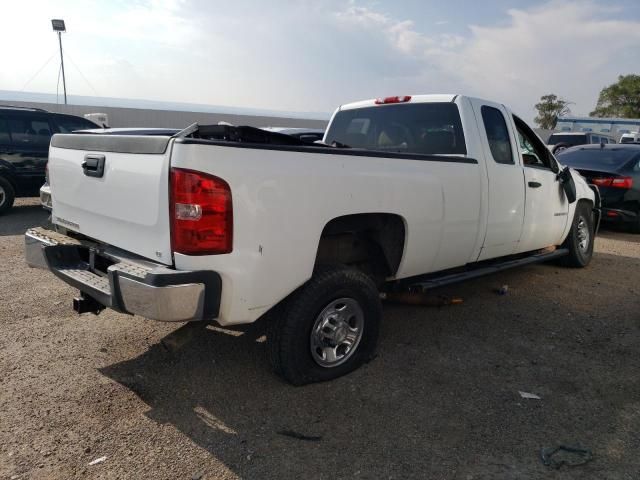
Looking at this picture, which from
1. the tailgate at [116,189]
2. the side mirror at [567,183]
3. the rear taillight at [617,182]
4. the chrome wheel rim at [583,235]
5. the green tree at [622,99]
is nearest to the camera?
the tailgate at [116,189]

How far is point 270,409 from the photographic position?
302 cm

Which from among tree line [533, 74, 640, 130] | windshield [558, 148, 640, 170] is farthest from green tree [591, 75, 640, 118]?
windshield [558, 148, 640, 170]

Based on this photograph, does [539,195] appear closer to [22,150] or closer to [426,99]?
[426,99]

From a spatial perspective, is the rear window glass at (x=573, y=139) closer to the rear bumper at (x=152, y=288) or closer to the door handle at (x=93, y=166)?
the door handle at (x=93, y=166)

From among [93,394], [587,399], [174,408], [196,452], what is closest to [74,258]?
[93,394]

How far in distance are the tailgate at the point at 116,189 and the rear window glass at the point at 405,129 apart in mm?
2424

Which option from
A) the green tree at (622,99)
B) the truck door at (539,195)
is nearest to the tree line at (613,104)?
the green tree at (622,99)

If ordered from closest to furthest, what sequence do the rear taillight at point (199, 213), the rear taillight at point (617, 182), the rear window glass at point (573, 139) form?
1. the rear taillight at point (199, 213)
2. the rear taillight at point (617, 182)
3. the rear window glass at point (573, 139)

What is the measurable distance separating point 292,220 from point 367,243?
1.11m

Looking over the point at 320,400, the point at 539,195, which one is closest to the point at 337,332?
the point at 320,400

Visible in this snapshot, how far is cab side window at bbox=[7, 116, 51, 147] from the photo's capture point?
8.60 meters

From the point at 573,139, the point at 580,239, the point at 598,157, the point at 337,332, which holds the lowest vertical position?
the point at 337,332

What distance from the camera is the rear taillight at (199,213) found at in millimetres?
2533

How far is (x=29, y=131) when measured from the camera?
28.7ft
